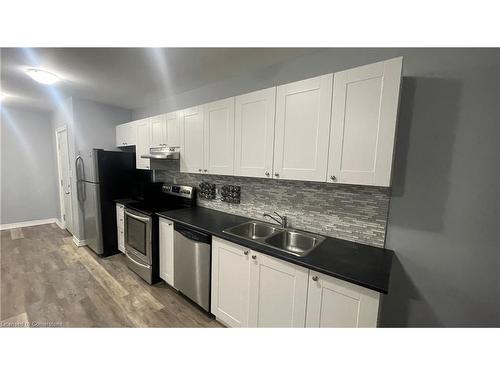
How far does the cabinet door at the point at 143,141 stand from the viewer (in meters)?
2.94

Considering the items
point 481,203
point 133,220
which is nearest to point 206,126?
point 133,220

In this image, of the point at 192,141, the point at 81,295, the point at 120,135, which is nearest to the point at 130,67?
the point at 192,141

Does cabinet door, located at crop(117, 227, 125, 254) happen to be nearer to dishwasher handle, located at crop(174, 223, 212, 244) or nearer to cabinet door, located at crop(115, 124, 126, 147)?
cabinet door, located at crop(115, 124, 126, 147)

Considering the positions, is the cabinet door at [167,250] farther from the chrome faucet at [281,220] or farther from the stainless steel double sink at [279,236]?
the chrome faucet at [281,220]

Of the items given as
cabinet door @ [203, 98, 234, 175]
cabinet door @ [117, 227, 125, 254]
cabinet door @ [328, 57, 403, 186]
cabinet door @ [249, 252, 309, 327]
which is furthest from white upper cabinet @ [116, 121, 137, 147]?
cabinet door @ [328, 57, 403, 186]

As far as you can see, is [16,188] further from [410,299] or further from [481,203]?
[481,203]

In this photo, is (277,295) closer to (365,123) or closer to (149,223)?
(365,123)

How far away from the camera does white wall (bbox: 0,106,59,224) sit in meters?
4.09

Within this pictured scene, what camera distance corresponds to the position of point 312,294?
130 centimetres

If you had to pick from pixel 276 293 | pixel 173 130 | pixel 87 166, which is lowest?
pixel 276 293

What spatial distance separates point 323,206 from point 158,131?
94.7 inches

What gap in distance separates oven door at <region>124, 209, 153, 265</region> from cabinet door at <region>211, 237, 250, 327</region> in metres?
1.04

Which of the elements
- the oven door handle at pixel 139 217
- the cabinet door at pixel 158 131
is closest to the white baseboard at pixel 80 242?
the oven door handle at pixel 139 217

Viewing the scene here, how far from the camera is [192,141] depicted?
236cm
